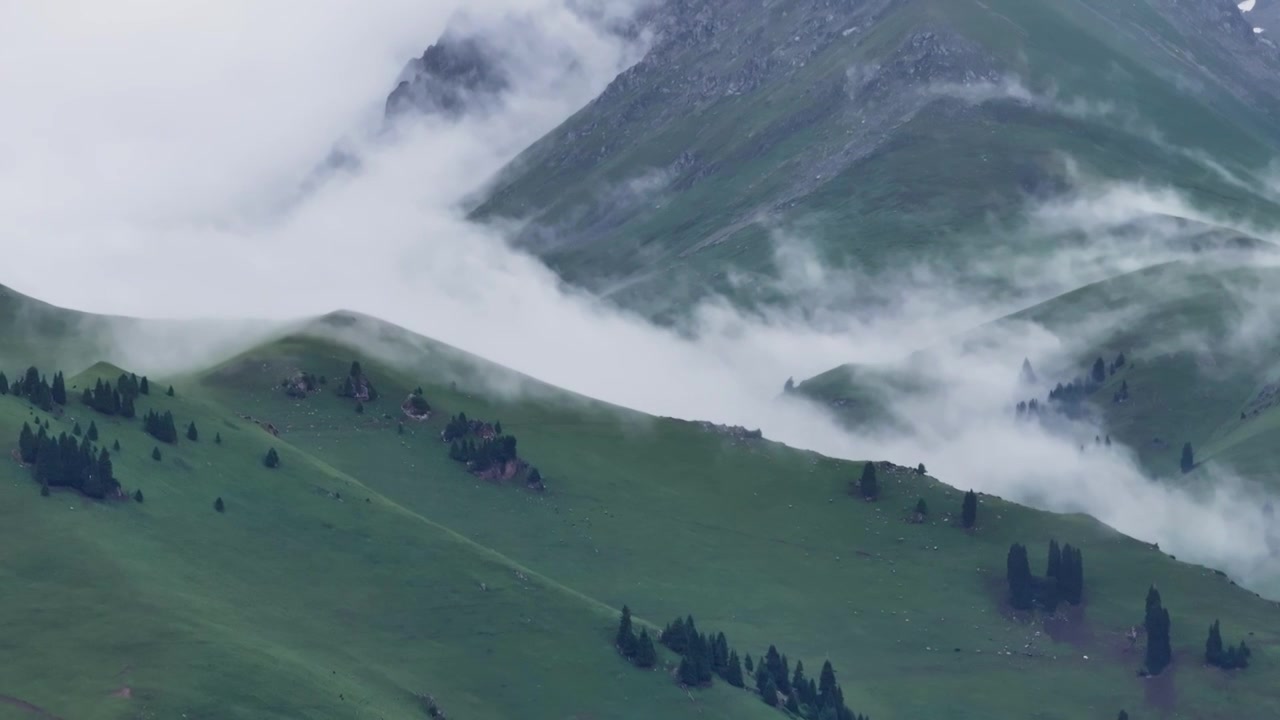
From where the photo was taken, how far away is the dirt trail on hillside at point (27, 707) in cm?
16212

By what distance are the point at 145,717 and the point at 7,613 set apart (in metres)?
24.1

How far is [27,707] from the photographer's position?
163750mm

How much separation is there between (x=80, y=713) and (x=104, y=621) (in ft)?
74.7

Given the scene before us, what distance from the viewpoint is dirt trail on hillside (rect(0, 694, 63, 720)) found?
532ft

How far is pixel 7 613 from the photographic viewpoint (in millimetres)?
182000

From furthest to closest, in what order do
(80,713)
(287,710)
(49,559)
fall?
1. (49,559)
2. (287,710)
3. (80,713)

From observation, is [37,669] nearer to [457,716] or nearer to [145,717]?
[145,717]

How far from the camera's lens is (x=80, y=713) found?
534 feet

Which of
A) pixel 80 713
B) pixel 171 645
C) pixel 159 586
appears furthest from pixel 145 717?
pixel 159 586

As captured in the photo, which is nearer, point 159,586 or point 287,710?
point 287,710

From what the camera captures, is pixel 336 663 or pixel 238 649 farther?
pixel 336 663

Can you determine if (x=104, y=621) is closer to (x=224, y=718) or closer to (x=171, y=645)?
(x=171, y=645)

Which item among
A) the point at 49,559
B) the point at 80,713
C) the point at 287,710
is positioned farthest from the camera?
the point at 49,559

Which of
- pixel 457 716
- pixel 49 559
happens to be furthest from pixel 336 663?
pixel 49 559
